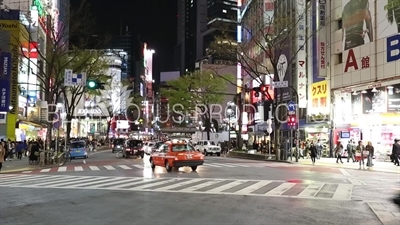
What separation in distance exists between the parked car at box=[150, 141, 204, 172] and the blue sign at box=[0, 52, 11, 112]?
21.6 metres

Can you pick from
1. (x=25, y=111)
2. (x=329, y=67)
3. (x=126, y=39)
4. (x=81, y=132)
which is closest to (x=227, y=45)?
(x=329, y=67)

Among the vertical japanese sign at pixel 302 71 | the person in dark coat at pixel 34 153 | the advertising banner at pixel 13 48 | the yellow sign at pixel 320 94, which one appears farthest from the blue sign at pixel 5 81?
the yellow sign at pixel 320 94

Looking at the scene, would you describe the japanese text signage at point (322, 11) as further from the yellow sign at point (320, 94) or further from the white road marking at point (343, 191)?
the white road marking at point (343, 191)

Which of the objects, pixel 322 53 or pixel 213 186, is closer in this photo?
pixel 213 186

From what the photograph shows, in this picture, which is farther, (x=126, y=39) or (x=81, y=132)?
(x=126, y=39)

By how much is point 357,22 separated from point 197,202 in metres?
25.8

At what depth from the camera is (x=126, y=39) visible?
180 metres

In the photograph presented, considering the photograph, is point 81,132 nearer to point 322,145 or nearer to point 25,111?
point 25,111

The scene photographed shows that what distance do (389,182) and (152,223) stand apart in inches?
511

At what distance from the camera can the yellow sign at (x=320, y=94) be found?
3781 centimetres

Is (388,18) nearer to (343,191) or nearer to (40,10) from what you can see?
(343,191)

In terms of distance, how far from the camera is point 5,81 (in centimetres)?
4003

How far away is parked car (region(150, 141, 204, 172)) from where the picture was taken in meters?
23.4

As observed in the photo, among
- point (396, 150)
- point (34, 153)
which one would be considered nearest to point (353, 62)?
point (396, 150)
